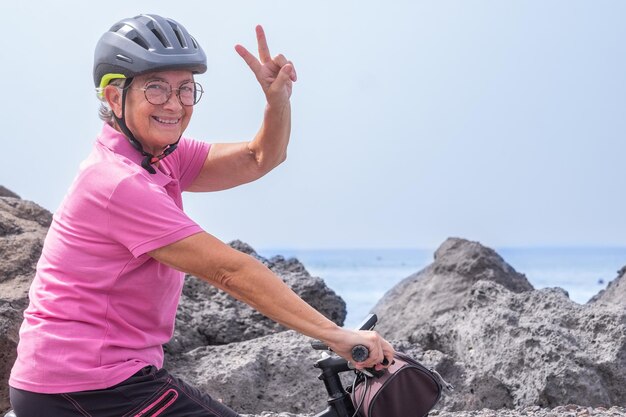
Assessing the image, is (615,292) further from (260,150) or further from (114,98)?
(114,98)

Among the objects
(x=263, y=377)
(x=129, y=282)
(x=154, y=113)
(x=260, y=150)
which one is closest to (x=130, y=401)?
(x=129, y=282)

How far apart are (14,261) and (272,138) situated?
2.67 metres

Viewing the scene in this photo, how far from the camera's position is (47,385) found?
3.28 m

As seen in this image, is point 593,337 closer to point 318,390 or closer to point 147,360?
point 318,390

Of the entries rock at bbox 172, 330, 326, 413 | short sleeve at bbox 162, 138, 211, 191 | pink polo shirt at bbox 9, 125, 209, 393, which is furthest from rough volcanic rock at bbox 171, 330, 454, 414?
pink polo shirt at bbox 9, 125, 209, 393

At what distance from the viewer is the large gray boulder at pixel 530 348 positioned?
618cm

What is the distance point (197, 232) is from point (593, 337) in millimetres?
4137

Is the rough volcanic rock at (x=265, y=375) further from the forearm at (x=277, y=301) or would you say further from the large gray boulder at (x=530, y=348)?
the forearm at (x=277, y=301)

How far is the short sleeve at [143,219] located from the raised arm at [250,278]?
0.11ft

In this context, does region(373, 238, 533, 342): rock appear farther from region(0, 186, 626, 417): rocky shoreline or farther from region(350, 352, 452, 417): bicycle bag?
region(350, 352, 452, 417): bicycle bag

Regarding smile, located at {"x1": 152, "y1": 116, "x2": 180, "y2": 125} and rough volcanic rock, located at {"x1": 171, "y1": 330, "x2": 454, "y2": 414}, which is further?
rough volcanic rock, located at {"x1": 171, "y1": 330, "x2": 454, "y2": 414}

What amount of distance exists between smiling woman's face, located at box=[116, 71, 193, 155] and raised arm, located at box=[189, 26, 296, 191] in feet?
1.74

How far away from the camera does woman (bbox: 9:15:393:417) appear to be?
3.19m

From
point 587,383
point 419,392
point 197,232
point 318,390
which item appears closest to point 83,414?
point 197,232
